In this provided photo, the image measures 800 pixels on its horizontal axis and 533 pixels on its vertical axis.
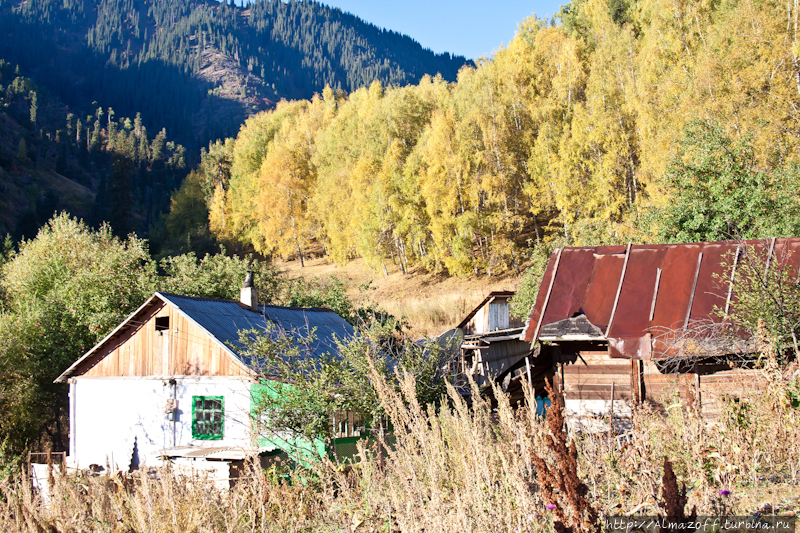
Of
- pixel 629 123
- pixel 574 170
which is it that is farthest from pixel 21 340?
pixel 629 123

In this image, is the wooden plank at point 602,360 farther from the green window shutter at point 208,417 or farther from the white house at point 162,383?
the green window shutter at point 208,417

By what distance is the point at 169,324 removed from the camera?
17.0 m

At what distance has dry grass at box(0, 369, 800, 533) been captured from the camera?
3535 mm

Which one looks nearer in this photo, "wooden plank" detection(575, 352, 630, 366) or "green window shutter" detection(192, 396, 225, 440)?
"wooden plank" detection(575, 352, 630, 366)

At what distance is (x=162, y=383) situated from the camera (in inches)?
667

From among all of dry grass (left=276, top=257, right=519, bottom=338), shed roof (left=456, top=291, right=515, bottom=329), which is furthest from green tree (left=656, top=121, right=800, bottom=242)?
dry grass (left=276, top=257, right=519, bottom=338)

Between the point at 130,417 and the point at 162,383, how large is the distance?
153cm

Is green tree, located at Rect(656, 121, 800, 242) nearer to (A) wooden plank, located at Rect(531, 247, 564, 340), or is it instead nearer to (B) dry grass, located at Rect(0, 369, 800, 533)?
(A) wooden plank, located at Rect(531, 247, 564, 340)

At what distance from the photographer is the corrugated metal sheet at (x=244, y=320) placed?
1580 centimetres

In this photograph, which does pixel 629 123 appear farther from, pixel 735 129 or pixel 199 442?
pixel 199 442

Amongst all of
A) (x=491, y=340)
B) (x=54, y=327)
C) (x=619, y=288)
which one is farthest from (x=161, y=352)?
(x=619, y=288)

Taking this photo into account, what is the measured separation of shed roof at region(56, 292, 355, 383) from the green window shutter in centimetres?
179

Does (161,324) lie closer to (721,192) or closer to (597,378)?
(597,378)

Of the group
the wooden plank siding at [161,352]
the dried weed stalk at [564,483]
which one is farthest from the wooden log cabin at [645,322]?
the wooden plank siding at [161,352]
